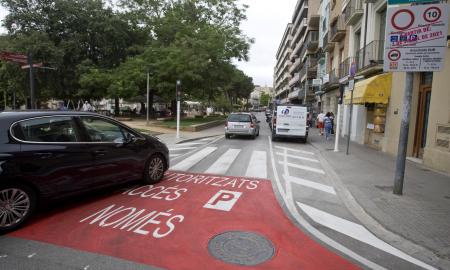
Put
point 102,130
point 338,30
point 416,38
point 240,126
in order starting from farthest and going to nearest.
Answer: point 338,30 → point 240,126 → point 416,38 → point 102,130

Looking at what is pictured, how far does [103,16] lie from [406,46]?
34.1 meters

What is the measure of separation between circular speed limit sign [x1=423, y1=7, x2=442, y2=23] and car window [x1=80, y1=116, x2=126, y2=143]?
6.22m

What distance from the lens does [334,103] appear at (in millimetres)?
26625

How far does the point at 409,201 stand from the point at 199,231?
13.9 ft

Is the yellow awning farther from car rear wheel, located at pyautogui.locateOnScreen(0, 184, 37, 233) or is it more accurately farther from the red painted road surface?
car rear wheel, located at pyautogui.locateOnScreen(0, 184, 37, 233)

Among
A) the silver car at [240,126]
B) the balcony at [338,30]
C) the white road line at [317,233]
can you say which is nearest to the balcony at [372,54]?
the balcony at [338,30]

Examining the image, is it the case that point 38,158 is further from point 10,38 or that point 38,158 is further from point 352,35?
point 10,38

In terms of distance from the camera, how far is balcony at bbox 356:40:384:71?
15.2m

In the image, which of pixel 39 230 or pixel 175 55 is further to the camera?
pixel 175 55

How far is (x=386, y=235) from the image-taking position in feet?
15.3

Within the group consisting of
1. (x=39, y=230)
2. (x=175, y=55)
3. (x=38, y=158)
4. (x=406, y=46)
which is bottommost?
(x=39, y=230)

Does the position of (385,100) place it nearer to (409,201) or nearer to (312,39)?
(409,201)

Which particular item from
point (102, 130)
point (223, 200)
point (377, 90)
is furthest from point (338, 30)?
point (102, 130)

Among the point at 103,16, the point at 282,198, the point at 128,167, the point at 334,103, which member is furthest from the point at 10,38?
the point at 282,198
